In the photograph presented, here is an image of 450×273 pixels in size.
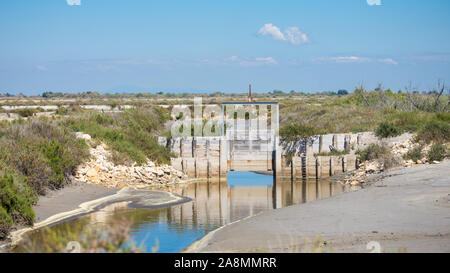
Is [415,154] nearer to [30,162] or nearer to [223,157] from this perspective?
[223,157]

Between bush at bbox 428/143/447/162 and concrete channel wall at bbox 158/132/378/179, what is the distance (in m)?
4.35

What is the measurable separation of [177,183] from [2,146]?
30.9ft

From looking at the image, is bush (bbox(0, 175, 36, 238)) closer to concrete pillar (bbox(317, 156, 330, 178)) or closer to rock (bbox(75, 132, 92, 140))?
rock (bbox(75, 132, 92, 140))

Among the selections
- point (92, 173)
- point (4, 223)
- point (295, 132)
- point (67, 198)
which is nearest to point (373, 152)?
point (295, 132)

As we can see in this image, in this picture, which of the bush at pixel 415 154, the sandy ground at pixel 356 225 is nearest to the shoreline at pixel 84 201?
the sandy ground at pixel 356 225

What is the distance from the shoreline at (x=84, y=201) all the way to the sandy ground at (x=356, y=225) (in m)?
4.59

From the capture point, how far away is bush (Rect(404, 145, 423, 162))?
25402 mm

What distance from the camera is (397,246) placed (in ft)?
36.5

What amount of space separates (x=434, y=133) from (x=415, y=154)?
232 centimetres

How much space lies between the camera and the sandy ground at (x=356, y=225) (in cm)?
1163

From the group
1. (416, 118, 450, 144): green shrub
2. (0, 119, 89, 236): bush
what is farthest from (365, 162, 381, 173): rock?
(0, 119, 89, 236): bush

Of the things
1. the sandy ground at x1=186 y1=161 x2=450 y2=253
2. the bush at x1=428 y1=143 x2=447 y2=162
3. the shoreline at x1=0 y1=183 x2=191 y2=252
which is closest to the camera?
the sandy ground at x1=186 y1=161 x2=450 y2=253
